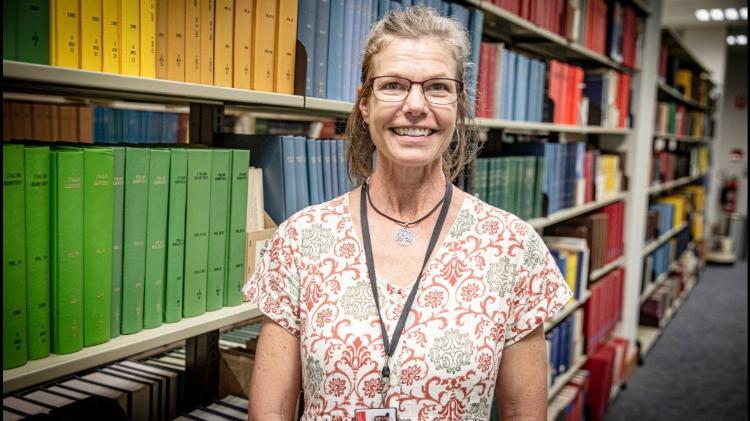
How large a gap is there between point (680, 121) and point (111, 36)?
232 inches

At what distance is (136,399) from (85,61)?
81cm

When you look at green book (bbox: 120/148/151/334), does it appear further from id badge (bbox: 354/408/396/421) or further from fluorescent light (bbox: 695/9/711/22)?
fluorescent light (bbox: 695/9/711/22)

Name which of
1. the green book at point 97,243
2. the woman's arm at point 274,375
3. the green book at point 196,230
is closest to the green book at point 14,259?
the green book at point 97,243

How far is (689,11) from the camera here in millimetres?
6906

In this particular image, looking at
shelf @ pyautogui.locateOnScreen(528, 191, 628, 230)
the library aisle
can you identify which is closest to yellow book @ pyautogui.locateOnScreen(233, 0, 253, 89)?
shelf @ pyautogui.locateOnScreen(528, 191, 628, 230)

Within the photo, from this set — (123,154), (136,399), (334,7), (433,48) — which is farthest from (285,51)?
(136,399)

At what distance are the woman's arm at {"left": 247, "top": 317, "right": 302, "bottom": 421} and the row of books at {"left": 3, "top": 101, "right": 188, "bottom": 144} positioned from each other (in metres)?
1.29

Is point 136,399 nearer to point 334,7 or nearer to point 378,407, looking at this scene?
point 378,407

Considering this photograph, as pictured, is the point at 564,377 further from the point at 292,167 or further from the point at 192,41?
the point at 192,41

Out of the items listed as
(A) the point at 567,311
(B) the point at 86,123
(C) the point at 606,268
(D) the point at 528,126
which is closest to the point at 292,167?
(D) the point at 528,126

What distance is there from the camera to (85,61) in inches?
40.3

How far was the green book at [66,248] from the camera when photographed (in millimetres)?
991

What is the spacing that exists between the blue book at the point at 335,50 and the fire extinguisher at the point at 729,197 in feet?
28.4

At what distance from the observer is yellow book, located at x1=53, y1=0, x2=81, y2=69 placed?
3.22 ft
